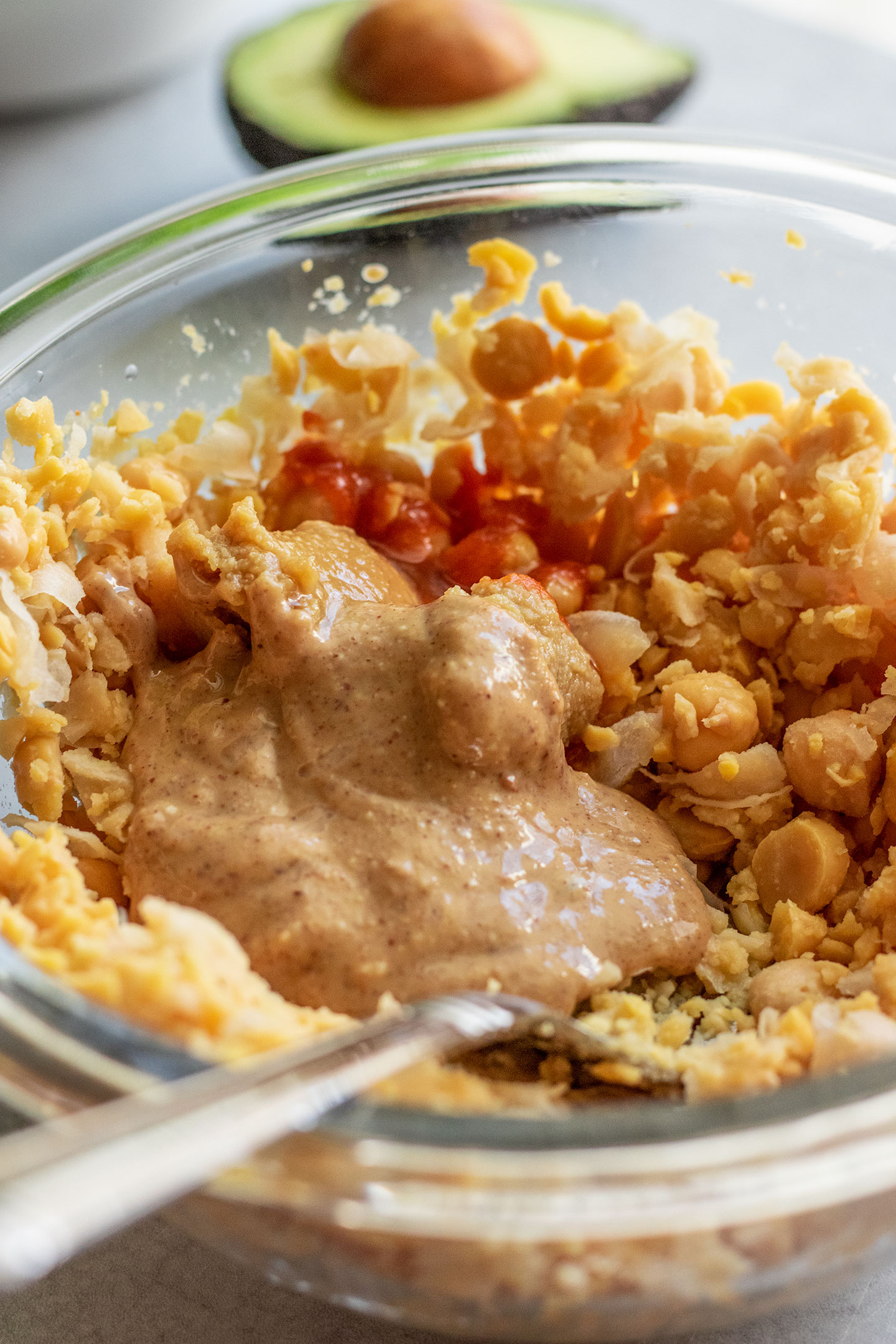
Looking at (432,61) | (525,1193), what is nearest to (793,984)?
(525,1193)

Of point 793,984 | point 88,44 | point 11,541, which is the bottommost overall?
point 793,984

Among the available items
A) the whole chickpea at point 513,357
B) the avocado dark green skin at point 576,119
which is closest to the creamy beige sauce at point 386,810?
the whole chickpea at point 513,357

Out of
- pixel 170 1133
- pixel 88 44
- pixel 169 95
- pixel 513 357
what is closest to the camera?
pixel 170 1133

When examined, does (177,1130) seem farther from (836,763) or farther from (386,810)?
(836,763)

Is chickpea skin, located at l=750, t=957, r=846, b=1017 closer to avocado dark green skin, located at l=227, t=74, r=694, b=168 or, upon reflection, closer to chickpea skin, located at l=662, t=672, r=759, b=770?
chickpea skin, located at l=662, t=672, r=759, b=770

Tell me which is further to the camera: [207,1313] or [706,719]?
[706,719]

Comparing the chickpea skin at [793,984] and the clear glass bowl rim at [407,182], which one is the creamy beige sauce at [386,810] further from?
the clear glass bowl rim at [407,182]

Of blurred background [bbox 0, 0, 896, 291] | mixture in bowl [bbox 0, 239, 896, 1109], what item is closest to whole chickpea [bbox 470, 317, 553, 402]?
mixture in bowl [bbox 0, 239, 896, 1109]
